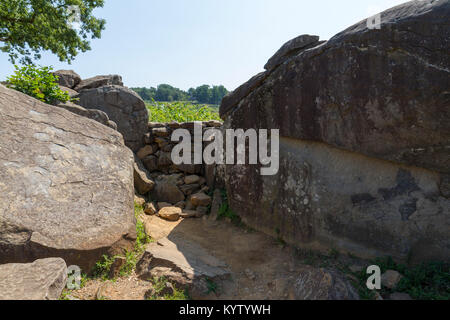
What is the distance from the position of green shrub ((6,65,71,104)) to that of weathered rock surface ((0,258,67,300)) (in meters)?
3.09

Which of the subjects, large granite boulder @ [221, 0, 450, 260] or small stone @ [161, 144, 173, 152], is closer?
large granite boulder @ [221, 0, 450, 260]

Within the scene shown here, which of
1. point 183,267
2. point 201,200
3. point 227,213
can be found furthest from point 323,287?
point 201,200

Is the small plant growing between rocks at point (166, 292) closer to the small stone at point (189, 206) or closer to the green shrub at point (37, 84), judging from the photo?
the small stone at point (189, 206)

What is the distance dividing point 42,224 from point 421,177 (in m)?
3.89

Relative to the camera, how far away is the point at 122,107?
612 cm

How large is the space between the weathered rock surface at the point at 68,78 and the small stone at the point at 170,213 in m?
3.67

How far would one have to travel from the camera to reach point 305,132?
12.9 ft

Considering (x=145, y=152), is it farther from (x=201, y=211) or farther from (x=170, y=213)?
(x=201, y=211)

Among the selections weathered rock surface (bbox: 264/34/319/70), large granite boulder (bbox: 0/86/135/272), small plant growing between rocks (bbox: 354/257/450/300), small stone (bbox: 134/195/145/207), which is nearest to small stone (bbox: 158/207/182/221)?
small stone (bbox: 134/195/145/207)

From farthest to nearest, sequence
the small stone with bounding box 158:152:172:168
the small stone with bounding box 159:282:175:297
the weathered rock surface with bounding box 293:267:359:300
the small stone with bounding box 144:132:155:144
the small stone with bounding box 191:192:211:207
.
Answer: the small stone with bounding box 144:132:155:144
the small stone with bounding box 158:152:172:168
the small stone with bounding box 191:192:211:207
the small stone with bounding box 159:282:175:297
the weathered rock surface with bounding box 293:267:359:300

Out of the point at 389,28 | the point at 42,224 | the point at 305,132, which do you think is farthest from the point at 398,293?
the point at 42,224

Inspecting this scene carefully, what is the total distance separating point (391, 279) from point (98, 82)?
6445 mm

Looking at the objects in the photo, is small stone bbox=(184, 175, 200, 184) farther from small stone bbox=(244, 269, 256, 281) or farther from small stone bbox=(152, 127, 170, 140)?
small stone bbox=(244, 269, 256, 281)

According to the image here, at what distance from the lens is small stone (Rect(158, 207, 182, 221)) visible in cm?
495
